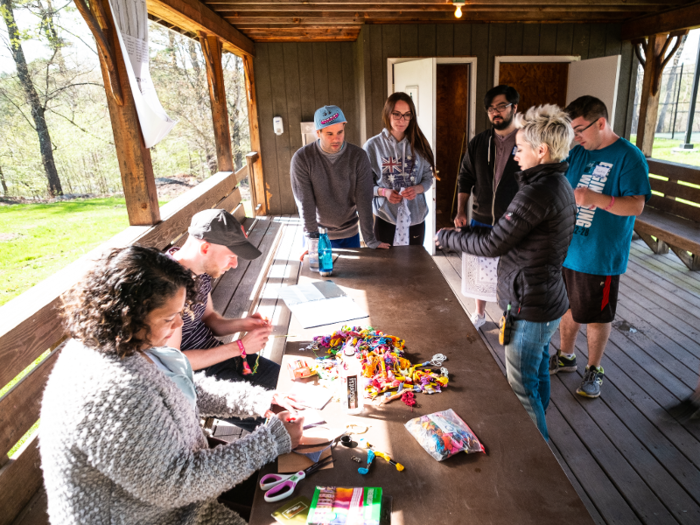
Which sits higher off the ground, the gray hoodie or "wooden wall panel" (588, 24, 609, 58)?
"wooden wall panel" (588, 24, 609, 58)

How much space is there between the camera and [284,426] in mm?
1180

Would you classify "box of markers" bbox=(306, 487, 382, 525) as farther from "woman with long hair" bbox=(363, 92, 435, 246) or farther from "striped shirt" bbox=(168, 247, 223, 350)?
"woman with long hair" bbox=(363, 92, 435, 246)

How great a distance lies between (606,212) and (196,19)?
3399mm

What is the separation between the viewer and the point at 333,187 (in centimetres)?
289

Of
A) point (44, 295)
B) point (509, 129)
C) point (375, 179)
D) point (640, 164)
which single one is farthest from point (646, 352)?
point (44, 295)

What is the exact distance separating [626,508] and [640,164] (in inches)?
62.3

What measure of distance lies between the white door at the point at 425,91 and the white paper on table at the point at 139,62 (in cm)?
258

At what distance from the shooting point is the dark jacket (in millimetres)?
2953

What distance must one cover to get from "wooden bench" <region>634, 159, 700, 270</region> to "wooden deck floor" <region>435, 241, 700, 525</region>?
2.22 feet

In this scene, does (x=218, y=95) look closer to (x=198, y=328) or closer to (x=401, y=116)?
(x=401, y=116)

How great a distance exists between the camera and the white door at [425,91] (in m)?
4.59

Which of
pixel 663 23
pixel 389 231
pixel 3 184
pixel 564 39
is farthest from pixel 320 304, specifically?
pixel 564 39

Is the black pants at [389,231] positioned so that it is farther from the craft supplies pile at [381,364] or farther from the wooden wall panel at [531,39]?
the wooden wall panel at [531,39]

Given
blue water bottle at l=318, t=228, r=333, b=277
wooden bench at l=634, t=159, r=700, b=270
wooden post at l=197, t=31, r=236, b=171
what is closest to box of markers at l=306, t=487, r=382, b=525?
blue water bottle at l=318, t=228, r=333, b=277
